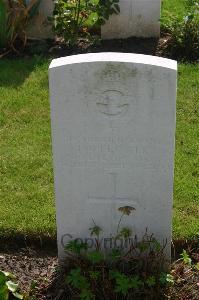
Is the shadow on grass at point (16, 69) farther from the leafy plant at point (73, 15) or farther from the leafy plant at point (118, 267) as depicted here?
the leafy plant at point (118, 267)

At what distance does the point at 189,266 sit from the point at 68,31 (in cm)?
408

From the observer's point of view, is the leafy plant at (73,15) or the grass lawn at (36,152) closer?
the grass lawn at (36,152)

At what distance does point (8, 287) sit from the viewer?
353 cm

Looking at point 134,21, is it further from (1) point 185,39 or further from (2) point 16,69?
(2) point 16,69

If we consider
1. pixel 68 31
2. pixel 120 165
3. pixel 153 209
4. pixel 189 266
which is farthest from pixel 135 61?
pixel 68 31

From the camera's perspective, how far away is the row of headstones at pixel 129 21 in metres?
7.36

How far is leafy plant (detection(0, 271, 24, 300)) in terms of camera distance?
343 centimetres

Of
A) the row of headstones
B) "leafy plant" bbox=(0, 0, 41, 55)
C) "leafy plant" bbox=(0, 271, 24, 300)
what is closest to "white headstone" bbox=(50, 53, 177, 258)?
"leafy plant" bbox=(0, 271, 24, 300)

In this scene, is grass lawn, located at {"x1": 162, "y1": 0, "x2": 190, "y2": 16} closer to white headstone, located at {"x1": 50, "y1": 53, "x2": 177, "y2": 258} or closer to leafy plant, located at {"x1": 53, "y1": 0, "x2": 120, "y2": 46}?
leafy plant, located at {"x1": 53, "y1": 0, "x2": 120, "y2": 46}

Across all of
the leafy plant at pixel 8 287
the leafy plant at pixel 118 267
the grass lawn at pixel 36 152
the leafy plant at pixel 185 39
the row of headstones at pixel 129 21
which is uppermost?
the row of headstones at pixel 129 21

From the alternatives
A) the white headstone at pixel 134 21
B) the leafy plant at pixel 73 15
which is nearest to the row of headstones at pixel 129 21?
the white headstone at pixel 134 21

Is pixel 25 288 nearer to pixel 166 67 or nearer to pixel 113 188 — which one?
pixel 113 188

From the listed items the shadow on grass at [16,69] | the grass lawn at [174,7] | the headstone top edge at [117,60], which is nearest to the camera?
the headstone top edge at [117,60]

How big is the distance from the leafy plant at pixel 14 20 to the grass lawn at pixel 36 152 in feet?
1.04
